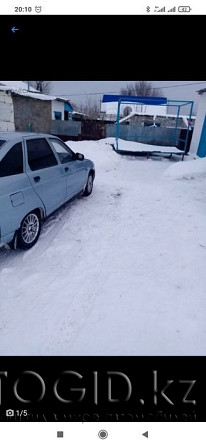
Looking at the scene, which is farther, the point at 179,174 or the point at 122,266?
the point at 179,174

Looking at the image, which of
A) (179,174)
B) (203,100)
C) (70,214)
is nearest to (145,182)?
(179,174)

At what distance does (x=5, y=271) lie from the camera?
3.38 m

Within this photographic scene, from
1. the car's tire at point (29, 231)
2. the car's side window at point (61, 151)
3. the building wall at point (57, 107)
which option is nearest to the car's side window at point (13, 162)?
the car's tire at point (29, 231)

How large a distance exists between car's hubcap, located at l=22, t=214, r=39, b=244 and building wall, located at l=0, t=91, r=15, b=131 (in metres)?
14.2

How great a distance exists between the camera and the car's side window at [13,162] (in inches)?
129

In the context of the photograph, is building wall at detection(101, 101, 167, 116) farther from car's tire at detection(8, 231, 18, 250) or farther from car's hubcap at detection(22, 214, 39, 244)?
car's tire at detection(8, 231, 18, 250)

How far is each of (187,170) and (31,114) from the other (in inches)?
578

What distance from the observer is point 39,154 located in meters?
4.11

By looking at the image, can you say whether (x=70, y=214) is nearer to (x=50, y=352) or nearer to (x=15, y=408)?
(x=50, y=352)

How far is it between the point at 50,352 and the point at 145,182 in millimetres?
6784

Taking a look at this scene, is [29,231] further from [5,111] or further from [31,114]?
[31,114]

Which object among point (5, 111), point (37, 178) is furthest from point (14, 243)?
point (5, 111)

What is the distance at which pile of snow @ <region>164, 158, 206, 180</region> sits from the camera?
29.0 ft
